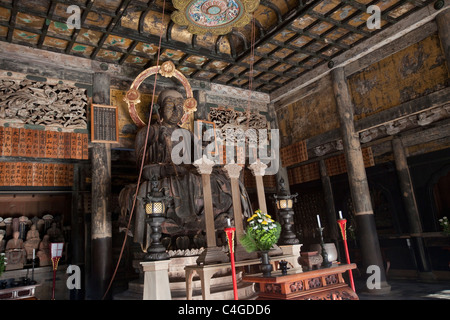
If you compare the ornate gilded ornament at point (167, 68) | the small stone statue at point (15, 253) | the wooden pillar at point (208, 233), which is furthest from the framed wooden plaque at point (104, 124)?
the wooden pillar at point (208, 233)

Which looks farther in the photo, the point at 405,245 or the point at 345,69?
the point at 405,245

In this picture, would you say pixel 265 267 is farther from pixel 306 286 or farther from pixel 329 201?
pixel 329 201

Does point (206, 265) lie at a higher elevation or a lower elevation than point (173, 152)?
lower

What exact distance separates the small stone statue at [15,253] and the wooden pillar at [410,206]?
7.94 meters

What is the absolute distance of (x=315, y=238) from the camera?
880cm

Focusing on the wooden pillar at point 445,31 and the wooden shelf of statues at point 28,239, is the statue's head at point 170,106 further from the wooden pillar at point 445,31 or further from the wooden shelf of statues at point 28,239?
the wooden pillar at point 445,31

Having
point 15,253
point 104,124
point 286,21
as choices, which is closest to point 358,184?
point 286,21

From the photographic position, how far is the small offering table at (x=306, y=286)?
309 cm

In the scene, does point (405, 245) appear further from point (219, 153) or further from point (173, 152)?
point (173, 152)

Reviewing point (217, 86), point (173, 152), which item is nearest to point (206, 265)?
point (173, 152)

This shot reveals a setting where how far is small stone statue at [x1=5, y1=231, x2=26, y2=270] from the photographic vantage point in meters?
5.55

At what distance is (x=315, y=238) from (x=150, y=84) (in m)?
5.81

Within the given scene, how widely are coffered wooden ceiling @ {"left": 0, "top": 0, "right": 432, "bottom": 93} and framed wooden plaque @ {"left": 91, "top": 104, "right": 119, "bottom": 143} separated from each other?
1.05m

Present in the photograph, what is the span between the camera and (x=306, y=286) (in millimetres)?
3273
